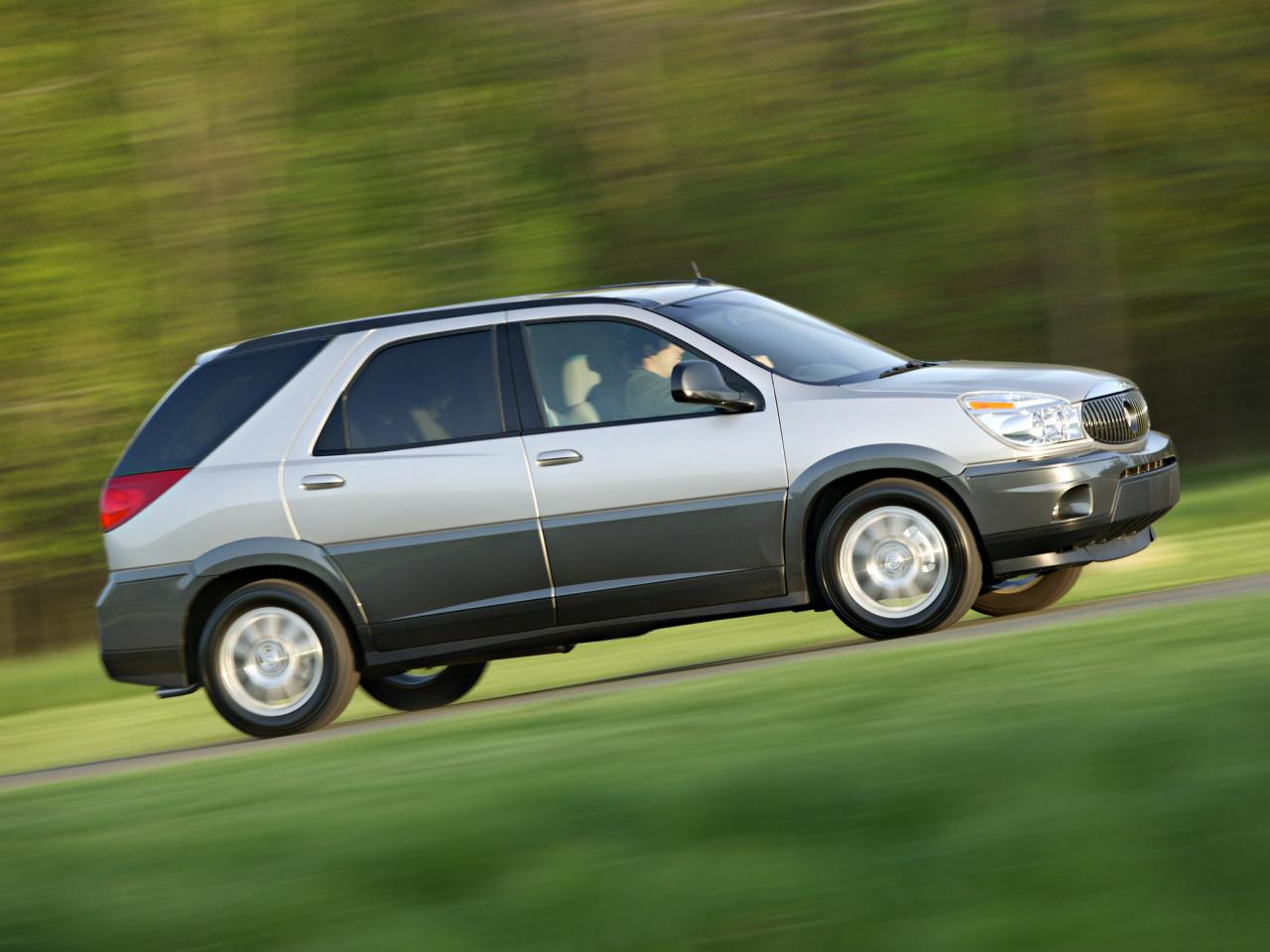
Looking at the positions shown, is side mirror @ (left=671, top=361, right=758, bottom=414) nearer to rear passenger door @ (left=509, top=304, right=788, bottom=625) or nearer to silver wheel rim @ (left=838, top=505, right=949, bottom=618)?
rear passenger door @ (left=509, top=304, right=788, bottom=625)

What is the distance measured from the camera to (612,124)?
18469 mm

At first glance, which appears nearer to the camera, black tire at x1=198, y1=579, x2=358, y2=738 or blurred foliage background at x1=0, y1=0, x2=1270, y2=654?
black tire at x1=198, y1=579, x2=358, y2=738

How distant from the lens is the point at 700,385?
8375mm

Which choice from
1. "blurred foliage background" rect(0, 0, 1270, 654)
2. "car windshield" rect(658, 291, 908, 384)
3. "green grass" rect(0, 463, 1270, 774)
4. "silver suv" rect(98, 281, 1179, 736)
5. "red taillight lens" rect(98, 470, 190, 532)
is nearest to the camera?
"silver suv" rect(98, 281, 1179, 736)

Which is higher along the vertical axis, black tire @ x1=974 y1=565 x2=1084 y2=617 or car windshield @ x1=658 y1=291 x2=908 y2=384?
car windshield @ x1=658 y1=291 x2=908 y2=384

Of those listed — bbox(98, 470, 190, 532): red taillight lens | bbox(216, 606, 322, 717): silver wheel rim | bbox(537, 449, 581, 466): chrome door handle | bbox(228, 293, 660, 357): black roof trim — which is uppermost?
bbox(228, 293, 660, 357): black roof trim

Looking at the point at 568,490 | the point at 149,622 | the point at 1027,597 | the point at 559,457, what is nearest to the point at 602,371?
the point at 559,457

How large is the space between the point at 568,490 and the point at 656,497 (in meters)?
0.42

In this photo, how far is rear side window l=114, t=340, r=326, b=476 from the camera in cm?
915

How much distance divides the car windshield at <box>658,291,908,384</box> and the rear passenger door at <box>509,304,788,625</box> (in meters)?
0.22

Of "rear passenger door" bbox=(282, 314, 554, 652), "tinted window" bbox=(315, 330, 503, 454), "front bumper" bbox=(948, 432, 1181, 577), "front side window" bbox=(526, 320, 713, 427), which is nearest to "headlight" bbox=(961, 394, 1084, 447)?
"front bumper" bbox=(948, 432, 1181, 577)

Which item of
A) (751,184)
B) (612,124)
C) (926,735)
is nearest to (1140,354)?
(751,184)

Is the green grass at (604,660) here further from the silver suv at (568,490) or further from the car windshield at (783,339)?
the car windshield at (783,339)

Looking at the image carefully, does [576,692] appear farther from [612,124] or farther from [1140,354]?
[1140,354]
